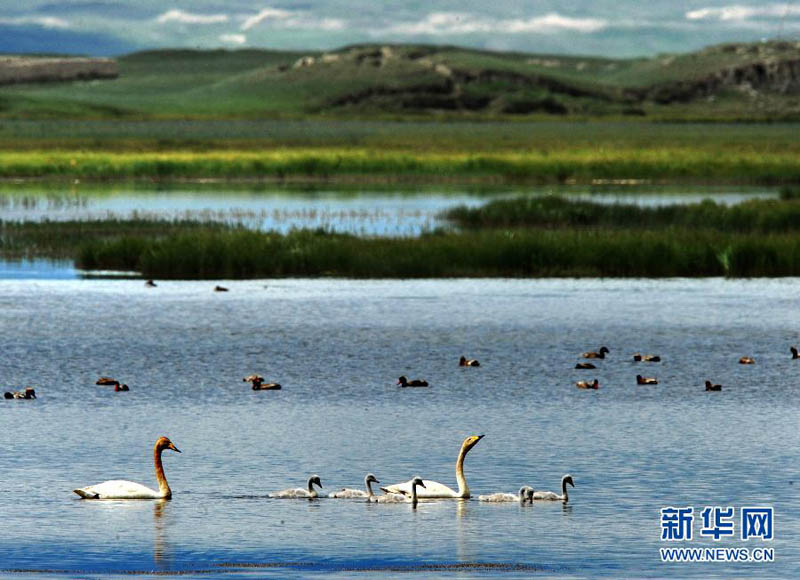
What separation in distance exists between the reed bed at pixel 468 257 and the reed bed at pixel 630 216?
7862 millimetres

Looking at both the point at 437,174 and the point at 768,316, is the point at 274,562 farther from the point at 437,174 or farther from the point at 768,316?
the point at 437,174

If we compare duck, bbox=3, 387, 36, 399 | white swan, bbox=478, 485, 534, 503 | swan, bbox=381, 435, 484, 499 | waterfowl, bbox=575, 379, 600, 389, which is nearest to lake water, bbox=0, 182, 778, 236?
waterfowl, bbox=575, 379, 600, 389

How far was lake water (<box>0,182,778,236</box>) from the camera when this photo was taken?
6291 cm

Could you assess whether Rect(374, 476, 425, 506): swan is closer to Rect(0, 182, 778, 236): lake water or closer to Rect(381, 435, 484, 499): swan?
Rect(381, 435, 484, 499): swan

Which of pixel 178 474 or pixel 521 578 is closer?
pixel 521 578

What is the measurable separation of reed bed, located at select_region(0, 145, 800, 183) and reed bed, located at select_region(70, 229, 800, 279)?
48.5m

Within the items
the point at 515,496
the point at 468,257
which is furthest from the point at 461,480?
the point at 468,257

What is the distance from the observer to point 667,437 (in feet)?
73.7

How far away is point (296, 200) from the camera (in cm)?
8231

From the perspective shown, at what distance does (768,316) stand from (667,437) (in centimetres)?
1664

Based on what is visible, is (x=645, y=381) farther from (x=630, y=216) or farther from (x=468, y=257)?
(x=630, y=216)

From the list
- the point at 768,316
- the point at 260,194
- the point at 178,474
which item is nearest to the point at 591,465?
the point at 178,474

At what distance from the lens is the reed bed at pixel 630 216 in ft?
185

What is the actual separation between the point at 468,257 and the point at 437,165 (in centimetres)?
6347
